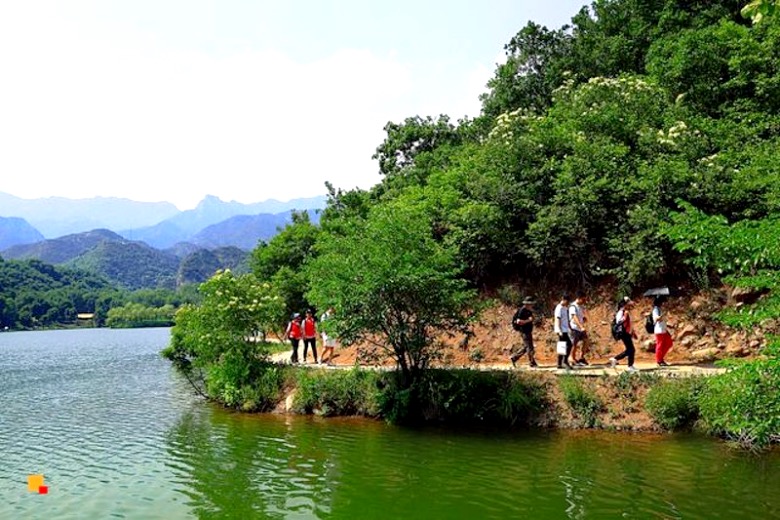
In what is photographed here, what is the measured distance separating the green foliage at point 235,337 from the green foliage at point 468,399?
4.87 metres

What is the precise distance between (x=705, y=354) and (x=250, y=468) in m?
12.9

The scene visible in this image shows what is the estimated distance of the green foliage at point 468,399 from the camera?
15055 mm

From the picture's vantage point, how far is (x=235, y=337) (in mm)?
19109

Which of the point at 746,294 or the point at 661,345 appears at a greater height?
the point at 746,294

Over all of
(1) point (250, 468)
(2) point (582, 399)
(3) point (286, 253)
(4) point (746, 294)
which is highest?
(3) point (286, 253)

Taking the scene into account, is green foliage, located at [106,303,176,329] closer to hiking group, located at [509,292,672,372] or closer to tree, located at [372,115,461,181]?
tree, located at [372,115,461,181]

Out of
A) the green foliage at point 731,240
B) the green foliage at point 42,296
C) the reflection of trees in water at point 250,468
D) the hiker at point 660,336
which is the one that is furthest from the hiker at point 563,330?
the green foliage at point 42,296

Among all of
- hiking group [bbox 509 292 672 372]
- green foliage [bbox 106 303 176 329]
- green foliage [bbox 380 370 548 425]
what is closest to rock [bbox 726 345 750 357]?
hiking group [bbox 509 292 672 372]

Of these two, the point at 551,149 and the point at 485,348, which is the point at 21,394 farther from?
the point at 551,149

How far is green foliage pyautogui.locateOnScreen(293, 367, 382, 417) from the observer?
54.7 ft

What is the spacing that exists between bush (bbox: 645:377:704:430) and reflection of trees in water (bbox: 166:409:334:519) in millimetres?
7705

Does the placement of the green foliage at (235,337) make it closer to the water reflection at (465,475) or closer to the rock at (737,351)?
the water reflection at (465,475)

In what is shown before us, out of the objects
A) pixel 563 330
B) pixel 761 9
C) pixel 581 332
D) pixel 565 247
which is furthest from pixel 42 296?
Answer: pixel 761 9

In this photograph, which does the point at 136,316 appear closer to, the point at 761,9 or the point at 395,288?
the point at 395,288
